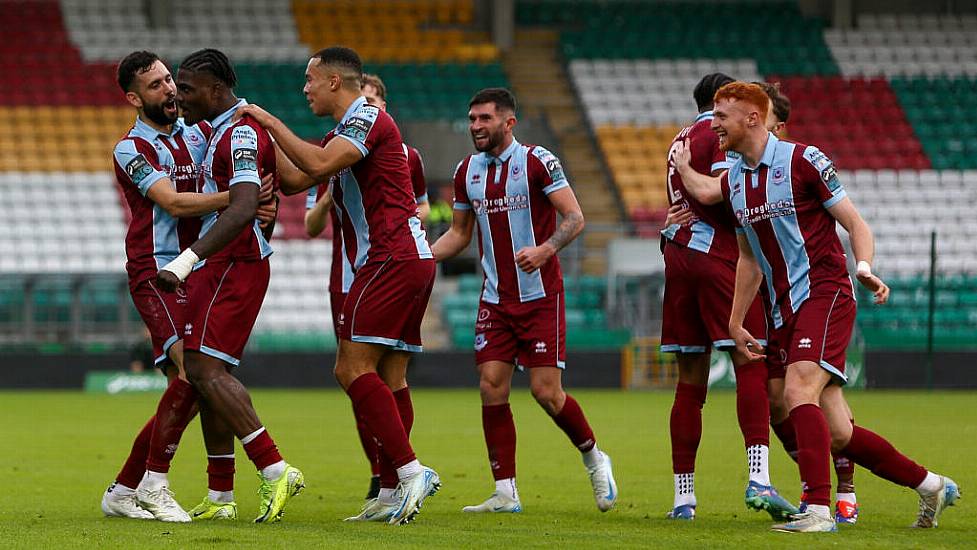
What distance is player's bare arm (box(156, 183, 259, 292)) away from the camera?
21.8 ft

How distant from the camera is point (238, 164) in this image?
22.3 feet

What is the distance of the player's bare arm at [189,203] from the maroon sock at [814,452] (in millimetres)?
2880

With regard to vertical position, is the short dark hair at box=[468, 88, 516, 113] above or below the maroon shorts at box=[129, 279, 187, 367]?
above

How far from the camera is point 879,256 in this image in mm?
25047

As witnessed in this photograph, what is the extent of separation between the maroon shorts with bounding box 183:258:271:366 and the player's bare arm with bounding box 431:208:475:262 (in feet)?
5.64

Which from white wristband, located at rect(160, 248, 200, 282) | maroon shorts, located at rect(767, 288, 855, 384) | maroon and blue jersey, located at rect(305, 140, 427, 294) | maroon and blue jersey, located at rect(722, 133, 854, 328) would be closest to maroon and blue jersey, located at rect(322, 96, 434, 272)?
maroon and blue jersey, located at rect(305, 140, 427, 294)

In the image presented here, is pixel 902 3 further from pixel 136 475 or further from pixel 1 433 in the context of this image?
pixel 136 475

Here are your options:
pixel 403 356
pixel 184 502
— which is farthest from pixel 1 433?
pixel 403 356

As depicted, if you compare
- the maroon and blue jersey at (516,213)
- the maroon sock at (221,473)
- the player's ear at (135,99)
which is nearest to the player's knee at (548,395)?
the maroon and blue jersey at (516,213)

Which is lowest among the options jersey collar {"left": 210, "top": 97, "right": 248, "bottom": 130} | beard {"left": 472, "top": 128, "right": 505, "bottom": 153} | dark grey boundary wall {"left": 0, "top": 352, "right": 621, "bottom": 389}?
dark grey boundary wall {"left": 0, "top": 352, "right": 621, "bottom": 389}

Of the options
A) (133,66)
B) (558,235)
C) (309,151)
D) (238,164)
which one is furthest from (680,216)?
(133,66)

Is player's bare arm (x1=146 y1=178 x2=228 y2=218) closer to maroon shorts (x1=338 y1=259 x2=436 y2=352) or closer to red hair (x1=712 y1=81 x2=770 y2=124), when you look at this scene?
maroon shorts (x1=338 y1=259 x2=436 y2=352)

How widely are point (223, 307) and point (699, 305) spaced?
2490 millimetres

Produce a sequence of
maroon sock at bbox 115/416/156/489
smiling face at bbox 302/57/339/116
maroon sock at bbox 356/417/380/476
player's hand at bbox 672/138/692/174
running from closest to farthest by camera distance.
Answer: smiling face at bbox 302/57/339/116 → maroon sock at bbox 115/416/156/489 → player's hand at bbox 672/138/692/174 → maroon sock at bbox 356/417/380/476
